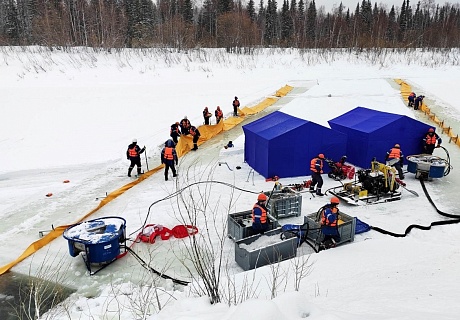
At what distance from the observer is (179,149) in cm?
1633

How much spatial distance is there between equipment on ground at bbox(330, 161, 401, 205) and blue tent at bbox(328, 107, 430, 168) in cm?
256

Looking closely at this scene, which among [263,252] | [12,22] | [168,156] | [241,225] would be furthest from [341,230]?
[12,22]

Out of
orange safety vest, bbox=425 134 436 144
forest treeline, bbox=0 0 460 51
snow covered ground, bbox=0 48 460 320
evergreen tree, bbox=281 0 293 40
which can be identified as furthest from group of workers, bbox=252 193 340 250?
evergreen tree, bbox=281 0 293 40

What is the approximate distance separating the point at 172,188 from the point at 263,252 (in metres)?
5.53

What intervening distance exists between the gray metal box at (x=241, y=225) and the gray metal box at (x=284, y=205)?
95cm

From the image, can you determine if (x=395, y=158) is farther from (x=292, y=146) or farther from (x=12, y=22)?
(x=12, y=22)

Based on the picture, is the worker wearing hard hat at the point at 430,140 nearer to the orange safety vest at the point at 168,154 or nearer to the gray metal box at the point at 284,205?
the gray metal box at the point at 284,205

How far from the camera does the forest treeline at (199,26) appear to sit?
41938 millimetres

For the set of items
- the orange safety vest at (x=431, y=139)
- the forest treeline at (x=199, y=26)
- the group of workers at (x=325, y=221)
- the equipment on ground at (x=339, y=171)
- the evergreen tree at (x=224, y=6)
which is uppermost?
the evergreen tree at (x=224, y=6)

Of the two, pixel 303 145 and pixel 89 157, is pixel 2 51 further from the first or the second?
pixel 303 145

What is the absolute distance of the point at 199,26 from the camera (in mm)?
58094

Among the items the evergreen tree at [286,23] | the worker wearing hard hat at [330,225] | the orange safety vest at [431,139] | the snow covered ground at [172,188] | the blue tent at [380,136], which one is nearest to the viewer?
the snow covered ground at [172,188]

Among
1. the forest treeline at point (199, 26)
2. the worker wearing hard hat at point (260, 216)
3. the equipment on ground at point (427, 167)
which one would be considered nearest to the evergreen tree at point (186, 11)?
the forest treeline at point (199, 26)

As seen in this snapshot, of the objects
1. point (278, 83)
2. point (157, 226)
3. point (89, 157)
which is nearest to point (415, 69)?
point (278, 83)
